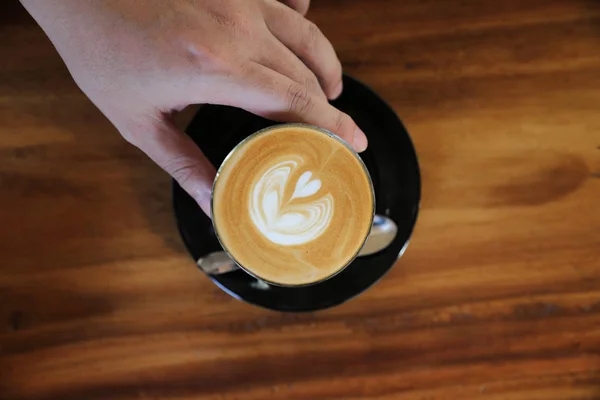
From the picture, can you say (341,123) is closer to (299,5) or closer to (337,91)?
(337,91)

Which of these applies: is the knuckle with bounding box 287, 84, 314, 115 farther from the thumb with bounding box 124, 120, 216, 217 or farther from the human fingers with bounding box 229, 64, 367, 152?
the thumb with bounding box 124, 120, 216, 217

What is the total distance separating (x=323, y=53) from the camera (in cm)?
83

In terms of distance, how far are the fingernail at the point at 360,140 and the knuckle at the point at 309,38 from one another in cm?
16

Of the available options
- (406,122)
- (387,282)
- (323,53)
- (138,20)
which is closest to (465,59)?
(406,122)

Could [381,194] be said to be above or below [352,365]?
above

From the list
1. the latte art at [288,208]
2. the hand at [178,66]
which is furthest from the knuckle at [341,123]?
the latte art at [288,208]

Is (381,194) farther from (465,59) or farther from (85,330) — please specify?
(85,330)

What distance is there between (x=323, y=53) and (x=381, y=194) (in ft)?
0.89

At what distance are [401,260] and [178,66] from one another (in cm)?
52

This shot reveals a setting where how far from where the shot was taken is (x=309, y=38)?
82 cm

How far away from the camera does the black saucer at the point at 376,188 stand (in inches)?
34.1

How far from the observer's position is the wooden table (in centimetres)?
91

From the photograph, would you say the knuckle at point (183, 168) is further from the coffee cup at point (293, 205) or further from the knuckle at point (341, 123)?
the knuckle at point (341, 123)

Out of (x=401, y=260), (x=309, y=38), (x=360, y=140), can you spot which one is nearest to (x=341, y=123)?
(x=360, y=140)
